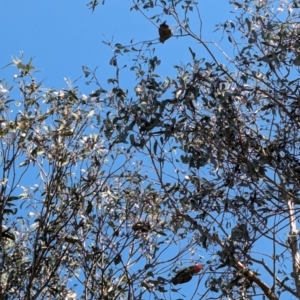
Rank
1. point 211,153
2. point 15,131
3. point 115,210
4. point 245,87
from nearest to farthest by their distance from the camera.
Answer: point 211,153 < point 245,87 < point 15,131 < point 115,210

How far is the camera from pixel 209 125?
5.64m

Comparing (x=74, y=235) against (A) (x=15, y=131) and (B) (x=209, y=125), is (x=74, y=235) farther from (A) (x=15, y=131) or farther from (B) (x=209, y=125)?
(B) (x=209, y=125)

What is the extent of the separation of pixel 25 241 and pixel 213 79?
265 cm

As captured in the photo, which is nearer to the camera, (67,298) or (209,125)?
(209,125)

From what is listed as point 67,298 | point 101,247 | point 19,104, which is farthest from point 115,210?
point 19,104

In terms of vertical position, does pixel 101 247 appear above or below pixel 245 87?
below

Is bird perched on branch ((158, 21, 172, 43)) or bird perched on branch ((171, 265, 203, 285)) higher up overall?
bird perched on branch ((158, 21, 172, 43))

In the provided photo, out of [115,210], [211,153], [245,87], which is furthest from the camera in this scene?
[115,210]

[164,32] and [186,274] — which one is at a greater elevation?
[164,32]

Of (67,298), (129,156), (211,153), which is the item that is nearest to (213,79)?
(211,153)

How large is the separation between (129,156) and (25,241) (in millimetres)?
1386

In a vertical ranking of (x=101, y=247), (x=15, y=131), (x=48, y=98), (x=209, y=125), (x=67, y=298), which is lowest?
(x=67, y=298)

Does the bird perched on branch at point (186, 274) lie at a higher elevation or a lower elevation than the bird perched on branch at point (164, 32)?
lower

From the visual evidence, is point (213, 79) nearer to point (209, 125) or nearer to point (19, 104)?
point (209, 125)
